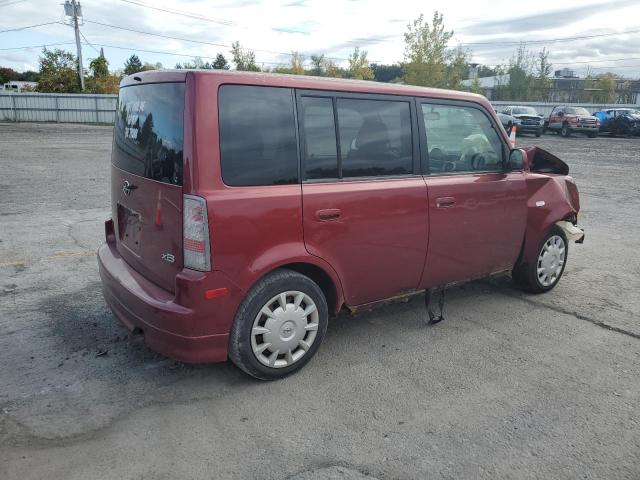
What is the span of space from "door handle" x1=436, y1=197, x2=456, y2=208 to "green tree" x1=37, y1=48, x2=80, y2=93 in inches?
1596

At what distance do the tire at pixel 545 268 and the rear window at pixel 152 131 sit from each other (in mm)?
3447

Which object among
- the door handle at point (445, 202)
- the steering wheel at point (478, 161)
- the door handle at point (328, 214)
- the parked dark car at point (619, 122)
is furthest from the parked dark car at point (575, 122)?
the door handle at point (328, 214)

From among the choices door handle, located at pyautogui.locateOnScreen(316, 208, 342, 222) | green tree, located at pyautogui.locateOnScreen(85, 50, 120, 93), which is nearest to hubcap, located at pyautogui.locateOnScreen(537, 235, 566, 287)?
door handle, located at pyautogui.locateOnScreen(316, 208, 342, 222)

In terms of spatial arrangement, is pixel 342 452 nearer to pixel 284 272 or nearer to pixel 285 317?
pixel 285 317

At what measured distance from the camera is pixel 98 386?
335 centimetres

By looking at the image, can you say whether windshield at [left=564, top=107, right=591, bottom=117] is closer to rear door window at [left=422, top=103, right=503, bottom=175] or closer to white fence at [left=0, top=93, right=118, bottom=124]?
white fence at [left=0, top=93, right=118, bottom=124]

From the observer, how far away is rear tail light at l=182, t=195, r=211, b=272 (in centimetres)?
298

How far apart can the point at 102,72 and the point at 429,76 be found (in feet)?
90.5

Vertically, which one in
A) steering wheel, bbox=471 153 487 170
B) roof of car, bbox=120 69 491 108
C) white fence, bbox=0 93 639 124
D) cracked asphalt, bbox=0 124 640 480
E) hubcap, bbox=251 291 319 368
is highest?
white fence, bbox=0 93 639 124

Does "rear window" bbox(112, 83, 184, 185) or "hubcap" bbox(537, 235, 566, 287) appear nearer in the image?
"rear window" bbox(112, 83, 184, 185)

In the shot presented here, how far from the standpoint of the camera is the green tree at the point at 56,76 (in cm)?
3831

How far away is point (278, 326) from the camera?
337 centimetres

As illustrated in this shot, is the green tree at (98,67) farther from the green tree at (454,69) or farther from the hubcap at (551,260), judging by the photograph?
the hubcap at (551,260)

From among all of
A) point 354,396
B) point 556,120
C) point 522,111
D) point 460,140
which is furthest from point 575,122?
point 354,396
